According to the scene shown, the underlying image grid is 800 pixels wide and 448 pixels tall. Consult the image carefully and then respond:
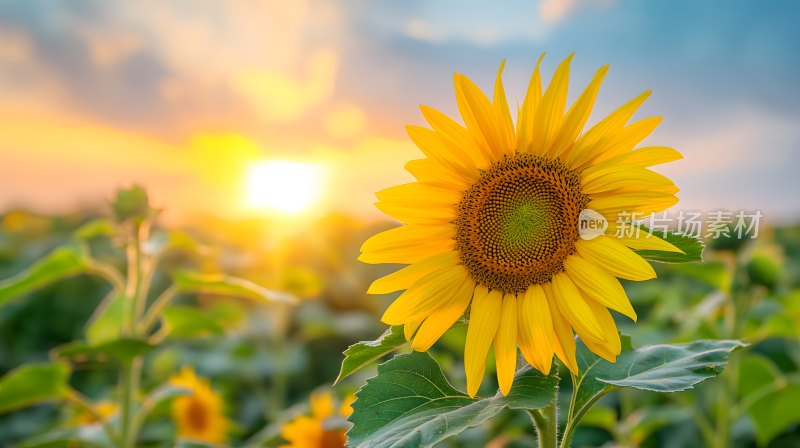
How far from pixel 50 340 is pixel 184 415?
299 centimetres

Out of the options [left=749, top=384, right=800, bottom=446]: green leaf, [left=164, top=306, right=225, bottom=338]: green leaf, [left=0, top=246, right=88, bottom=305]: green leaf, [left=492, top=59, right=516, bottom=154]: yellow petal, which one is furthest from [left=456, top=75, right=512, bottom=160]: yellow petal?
[left=749, top=384, right=800, bottom=446]: green leaf

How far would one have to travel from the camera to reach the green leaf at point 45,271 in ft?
6.14

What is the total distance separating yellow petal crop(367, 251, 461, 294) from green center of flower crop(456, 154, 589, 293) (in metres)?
0.02

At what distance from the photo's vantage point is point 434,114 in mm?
1062

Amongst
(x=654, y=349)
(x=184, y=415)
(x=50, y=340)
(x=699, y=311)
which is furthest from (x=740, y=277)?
(x=50, y=340)

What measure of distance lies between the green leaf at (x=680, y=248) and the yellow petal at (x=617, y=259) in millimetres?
56

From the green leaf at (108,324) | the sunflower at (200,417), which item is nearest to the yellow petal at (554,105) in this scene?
the green leaf at (108,324)

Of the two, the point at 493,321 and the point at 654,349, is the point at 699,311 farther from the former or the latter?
the point at 493,321

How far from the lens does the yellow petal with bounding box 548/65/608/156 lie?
1.07 meters

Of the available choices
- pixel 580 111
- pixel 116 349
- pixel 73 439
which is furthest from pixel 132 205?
pixel 580 111

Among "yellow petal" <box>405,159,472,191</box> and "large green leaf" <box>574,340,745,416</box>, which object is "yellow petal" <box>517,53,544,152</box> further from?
"large green leaf" <box>574,340,745,416</box>

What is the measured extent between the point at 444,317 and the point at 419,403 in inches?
5.2

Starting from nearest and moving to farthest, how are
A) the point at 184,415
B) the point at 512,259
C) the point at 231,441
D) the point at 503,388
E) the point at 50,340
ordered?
the point at 503,388
the point at 512,259
the point at 184,415
the point at 231,441
the point at 50,340

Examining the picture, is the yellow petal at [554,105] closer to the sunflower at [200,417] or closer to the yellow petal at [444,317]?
the yellow petal at [444,317]
